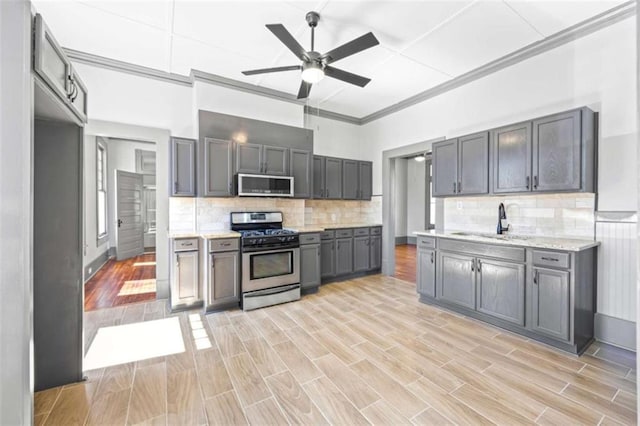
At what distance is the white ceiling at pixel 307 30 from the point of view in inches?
100

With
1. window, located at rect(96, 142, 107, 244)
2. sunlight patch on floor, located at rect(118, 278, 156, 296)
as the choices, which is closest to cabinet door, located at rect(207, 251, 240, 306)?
sunlight patch on floor, located at rect(118, 278, 156, 296)

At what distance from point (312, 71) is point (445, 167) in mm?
2204

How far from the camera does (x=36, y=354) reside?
6.24 ft

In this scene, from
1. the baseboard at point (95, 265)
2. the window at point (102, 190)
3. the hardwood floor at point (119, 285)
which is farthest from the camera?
the window at point (102, 190)

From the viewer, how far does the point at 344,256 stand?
4.71 metres

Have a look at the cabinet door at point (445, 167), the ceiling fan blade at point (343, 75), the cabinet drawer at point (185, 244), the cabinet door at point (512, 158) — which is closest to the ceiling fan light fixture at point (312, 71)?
the ceiling fan blade at point (343, 75)

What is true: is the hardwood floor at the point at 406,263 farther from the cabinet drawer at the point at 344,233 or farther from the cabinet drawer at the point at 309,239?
the cabinet drawer at the point at 309,239

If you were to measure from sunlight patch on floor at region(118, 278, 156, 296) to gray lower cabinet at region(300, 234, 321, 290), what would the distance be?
2.30 meters

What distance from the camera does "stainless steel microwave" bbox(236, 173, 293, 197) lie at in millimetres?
3766

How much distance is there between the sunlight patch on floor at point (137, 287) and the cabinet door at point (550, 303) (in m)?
4.82

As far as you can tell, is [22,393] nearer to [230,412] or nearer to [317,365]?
[230,412]

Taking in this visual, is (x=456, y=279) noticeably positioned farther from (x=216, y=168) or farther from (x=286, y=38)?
(x=216, y=168)

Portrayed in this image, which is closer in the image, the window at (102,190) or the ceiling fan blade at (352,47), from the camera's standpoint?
the ceiling fan blade at (352,47)

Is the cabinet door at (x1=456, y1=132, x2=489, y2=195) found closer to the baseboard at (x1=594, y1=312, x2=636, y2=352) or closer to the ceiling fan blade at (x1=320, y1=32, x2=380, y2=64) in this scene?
the baseboard at (x1=594, y1=312, x2=636, y2=352)
